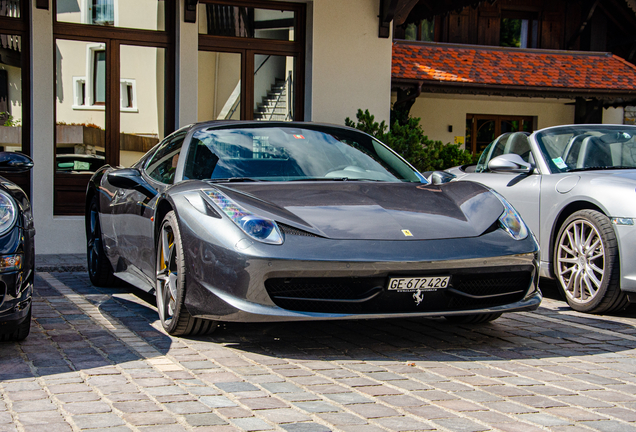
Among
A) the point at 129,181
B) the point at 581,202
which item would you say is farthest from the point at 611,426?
the point at 129,181

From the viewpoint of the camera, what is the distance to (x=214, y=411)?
10.4 feet

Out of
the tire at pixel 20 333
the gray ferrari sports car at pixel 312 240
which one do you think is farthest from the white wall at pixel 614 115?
the tire at pixel 20 333

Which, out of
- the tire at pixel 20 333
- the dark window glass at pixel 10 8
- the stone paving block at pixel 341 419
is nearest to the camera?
the stone paving block at pixel 341 419

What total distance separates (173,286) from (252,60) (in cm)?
709

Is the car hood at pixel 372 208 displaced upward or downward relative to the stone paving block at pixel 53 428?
upward

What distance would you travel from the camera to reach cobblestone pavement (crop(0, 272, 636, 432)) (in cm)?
306

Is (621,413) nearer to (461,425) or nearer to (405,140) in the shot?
(461,425)

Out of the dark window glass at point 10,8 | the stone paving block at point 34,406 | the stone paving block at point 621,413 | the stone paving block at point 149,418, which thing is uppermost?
the dark window glass at point 10,8

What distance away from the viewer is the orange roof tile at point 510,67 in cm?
1716

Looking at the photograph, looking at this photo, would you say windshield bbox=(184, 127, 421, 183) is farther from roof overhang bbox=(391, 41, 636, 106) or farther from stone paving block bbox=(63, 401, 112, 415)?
roof overhang bbox=(391, 41, 636, 106)

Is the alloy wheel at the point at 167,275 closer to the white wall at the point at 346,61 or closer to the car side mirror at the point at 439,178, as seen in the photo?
the car side mirror at the point at 439,178

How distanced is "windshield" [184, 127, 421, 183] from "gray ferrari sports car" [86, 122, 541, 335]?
1 cm

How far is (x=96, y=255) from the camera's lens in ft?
22.0

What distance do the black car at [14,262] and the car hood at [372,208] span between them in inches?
43.3
